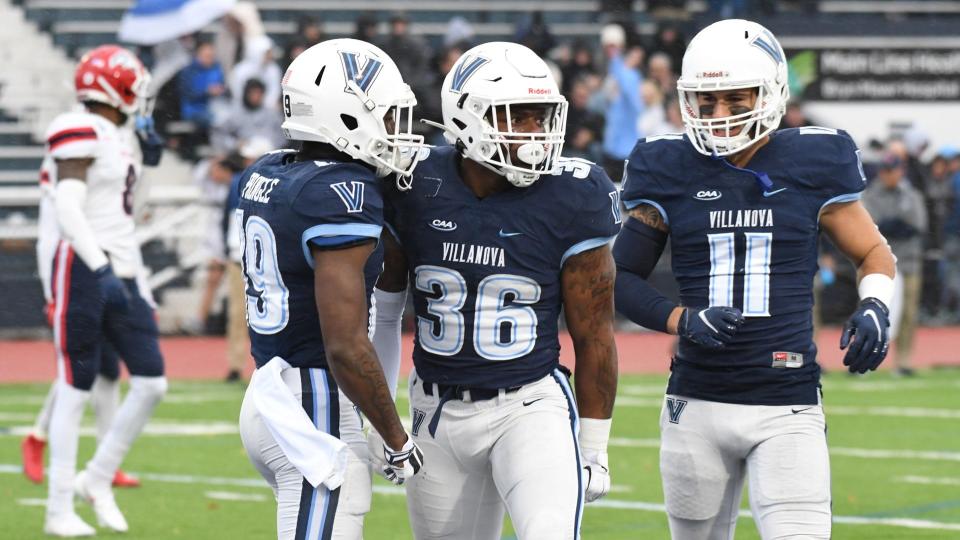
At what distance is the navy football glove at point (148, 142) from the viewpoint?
8.01 meters

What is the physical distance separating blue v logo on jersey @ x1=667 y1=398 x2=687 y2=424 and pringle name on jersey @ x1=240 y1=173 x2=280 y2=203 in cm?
141

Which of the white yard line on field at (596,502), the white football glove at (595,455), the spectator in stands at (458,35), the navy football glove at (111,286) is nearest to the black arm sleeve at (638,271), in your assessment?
the white football glove at (595,455)

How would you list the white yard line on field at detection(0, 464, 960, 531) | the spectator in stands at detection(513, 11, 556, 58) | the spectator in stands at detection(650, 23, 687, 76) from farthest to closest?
the spectator in stands at detection(650, 23, 687, 76), the spectator in stands at detection(513, 11, 556, 58), the white yard line on field at detection(0, 464, 960, 531)

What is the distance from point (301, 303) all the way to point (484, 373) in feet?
1.81

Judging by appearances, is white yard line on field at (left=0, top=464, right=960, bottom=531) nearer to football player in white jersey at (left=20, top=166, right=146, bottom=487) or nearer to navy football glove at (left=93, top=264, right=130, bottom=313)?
football player in white jersey at (left=20, top=166, right=146, bottom=487)

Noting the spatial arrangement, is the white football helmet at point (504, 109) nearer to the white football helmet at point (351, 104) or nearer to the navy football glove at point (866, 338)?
the white football helmet at point (351, 104)

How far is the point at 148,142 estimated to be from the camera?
8055 mm

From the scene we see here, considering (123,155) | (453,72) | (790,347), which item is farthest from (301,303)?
(123,155)

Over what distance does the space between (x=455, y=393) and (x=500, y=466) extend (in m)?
0.24

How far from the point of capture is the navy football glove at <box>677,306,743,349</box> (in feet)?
15.6

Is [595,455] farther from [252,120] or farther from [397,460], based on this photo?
[252,120]

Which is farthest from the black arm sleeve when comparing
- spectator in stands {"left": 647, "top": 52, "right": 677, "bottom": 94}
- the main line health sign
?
the main line health sign

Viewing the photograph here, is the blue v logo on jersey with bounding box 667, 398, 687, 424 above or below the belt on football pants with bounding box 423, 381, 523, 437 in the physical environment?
below

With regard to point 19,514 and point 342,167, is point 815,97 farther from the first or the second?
point 342,167
